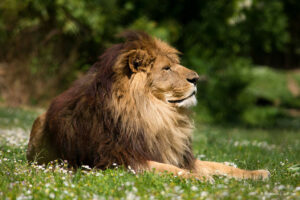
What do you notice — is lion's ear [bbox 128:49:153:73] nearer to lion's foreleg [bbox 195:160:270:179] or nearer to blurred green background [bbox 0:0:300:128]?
lion's foreleg [bbox 195:160:270:179]

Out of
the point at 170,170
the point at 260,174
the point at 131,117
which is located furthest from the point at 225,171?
the point at 131,117

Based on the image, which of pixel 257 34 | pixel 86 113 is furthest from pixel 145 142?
pixel 257 34

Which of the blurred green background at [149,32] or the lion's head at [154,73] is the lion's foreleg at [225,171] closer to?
the lion's head at [154,73]

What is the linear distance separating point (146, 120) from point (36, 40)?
37.5 feet

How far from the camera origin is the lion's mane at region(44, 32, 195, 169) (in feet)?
14.1

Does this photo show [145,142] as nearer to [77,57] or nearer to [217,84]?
[77,57]

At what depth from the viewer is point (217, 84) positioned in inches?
644

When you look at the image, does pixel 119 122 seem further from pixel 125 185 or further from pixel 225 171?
pixel 225 171

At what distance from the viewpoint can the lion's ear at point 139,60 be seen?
454 centimetres

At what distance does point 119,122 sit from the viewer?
437 centimetres

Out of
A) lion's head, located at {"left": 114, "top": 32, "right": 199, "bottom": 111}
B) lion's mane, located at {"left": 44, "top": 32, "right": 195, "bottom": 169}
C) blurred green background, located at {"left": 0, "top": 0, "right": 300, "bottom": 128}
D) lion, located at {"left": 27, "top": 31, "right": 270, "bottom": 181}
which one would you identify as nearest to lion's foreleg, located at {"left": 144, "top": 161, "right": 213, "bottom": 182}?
lion, located at {"left": 27, "top": 31, "right": 270, "bottom": 181}

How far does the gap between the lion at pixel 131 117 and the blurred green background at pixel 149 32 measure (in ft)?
29.4

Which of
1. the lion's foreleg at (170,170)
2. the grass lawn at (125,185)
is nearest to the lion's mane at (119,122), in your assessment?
the lion's foreleg at (170,170)

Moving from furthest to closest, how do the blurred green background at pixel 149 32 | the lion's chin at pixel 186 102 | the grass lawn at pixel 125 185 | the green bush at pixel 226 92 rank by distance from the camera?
1. the green bush at pixel 226 92
2. the blurred green background at pixel 149 32
3. the lion's chin at pixel 186 102
4. the grass lawn at pixel 125 185
